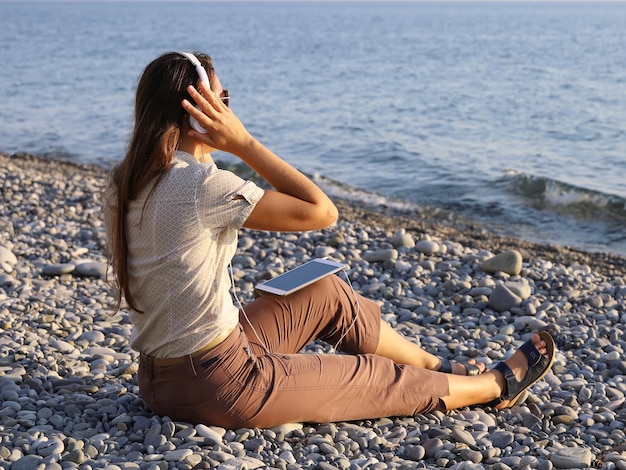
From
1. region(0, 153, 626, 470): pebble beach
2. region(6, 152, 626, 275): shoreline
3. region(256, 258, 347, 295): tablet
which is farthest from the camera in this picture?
region(6, 152, 626, 275): shoreline

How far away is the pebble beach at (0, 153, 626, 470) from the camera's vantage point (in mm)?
3666

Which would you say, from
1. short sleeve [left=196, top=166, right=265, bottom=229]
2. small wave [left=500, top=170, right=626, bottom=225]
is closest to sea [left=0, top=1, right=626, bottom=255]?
small wave [left=500, top=170, right=626, bottom=225]

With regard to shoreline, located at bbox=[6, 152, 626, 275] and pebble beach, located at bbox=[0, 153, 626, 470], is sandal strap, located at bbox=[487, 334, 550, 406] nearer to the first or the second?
pebble beach, located at bbox=[0, 153, 626, 470]

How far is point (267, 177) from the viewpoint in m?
3.70

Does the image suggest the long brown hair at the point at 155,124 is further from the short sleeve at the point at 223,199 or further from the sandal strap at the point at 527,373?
the sandal strap at the point at 527,373

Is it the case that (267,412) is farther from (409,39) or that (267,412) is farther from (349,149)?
(409,39)

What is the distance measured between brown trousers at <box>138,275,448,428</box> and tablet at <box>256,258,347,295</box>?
0.05 metres

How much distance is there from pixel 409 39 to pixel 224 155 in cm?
4179

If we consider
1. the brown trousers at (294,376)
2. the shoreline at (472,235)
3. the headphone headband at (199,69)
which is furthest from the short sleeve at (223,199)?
the shoreline at (472,235)

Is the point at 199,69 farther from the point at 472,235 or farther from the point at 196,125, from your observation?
the point at 472,235

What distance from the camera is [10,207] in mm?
9219

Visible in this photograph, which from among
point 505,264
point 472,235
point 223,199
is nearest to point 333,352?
point 223,199

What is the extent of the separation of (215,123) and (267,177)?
386mm

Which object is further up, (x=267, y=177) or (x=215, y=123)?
(x=215, y=123)
